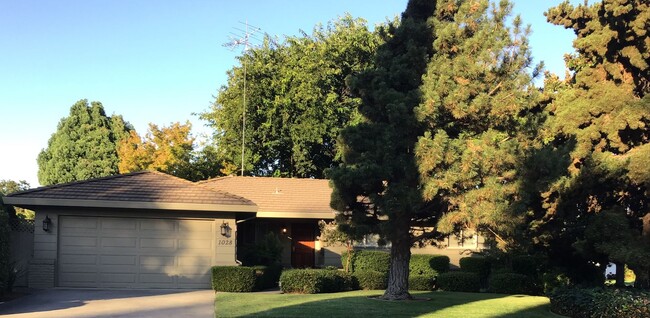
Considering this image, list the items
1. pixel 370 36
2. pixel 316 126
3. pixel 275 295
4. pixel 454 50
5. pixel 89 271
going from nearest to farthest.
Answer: pixel 454 50, pixel 275 295, pixel 89 271, pixel 316 126, pixel 370 36

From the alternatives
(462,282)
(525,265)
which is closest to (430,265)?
(462,282)

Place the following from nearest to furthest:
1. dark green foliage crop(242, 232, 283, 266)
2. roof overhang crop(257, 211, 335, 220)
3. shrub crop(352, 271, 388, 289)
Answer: shrub crop(352, 271, 388, 289), dark green foliage crop(242, 232, 283, 266), roof overhang crop(257, 211, 335, 220)

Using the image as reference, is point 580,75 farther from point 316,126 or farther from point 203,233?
point 316,126

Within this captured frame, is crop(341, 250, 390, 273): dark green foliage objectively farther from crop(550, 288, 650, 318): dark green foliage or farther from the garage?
crop(550, 288, 650, 318): dark green foliage

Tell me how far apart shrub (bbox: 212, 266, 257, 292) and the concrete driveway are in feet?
1.46

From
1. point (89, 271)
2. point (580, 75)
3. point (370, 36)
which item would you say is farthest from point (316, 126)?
point (580, 75)

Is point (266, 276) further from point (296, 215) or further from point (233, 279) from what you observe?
point (296, 215)

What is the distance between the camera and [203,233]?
17.6 meters

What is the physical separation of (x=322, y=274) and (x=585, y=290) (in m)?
6.85

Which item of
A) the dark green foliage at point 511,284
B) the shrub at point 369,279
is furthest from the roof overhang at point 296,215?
the dark green foliage at point 511,284

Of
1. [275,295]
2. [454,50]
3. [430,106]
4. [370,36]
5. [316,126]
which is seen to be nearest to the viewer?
[430,106]

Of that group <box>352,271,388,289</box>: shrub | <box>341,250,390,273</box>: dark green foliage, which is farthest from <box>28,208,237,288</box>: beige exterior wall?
<box>341,250,390,273</box>: dark green foliage

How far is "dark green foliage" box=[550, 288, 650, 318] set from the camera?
444 inches

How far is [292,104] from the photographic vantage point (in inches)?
1287
